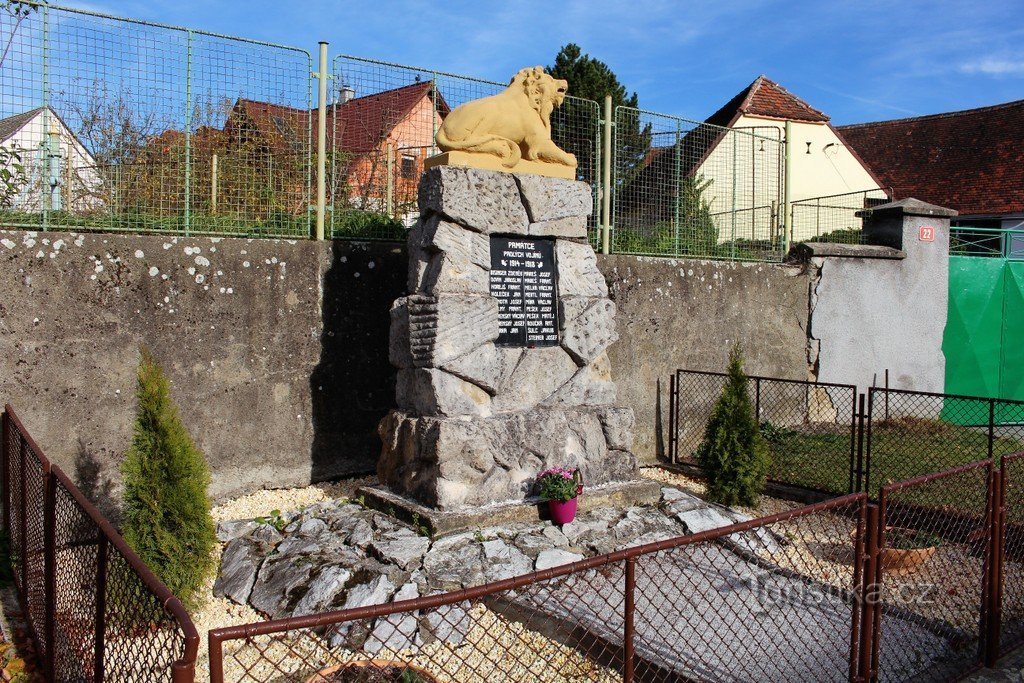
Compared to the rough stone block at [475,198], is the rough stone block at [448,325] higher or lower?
lower

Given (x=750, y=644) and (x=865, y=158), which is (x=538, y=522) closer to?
(x=750, y=644)

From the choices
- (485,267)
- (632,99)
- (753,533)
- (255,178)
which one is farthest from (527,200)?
(632,99)

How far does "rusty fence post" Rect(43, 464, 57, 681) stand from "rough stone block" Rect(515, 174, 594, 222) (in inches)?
144

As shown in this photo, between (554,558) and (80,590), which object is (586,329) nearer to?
(554,558)

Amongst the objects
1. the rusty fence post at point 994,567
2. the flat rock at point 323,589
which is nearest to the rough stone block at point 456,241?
the flat rock at point 323,589

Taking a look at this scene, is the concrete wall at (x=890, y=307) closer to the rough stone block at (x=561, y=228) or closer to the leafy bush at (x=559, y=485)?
the rough stone block at (x=561, y=228)

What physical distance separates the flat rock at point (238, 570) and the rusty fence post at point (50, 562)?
4.32 feet

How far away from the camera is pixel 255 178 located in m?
6.38

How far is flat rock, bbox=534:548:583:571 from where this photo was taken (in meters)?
4.95

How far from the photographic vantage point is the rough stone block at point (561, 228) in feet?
19.7

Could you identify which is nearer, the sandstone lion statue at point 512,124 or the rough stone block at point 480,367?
the rough stone block at point 480,367

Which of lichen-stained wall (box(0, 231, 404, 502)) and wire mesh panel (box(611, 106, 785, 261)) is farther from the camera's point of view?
wire mesh panel (box(611, 106, 785, 261))

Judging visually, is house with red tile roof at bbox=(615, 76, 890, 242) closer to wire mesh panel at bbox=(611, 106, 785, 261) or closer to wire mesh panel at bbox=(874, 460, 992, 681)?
wire mesh panel at bbox=(611, 106, 785, 261)

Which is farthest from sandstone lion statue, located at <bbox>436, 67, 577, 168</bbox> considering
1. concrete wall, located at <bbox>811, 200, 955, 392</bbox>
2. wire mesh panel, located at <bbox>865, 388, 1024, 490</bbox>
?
concrete wall, located at <bbox>811, 200, 955, 392</bbox>
